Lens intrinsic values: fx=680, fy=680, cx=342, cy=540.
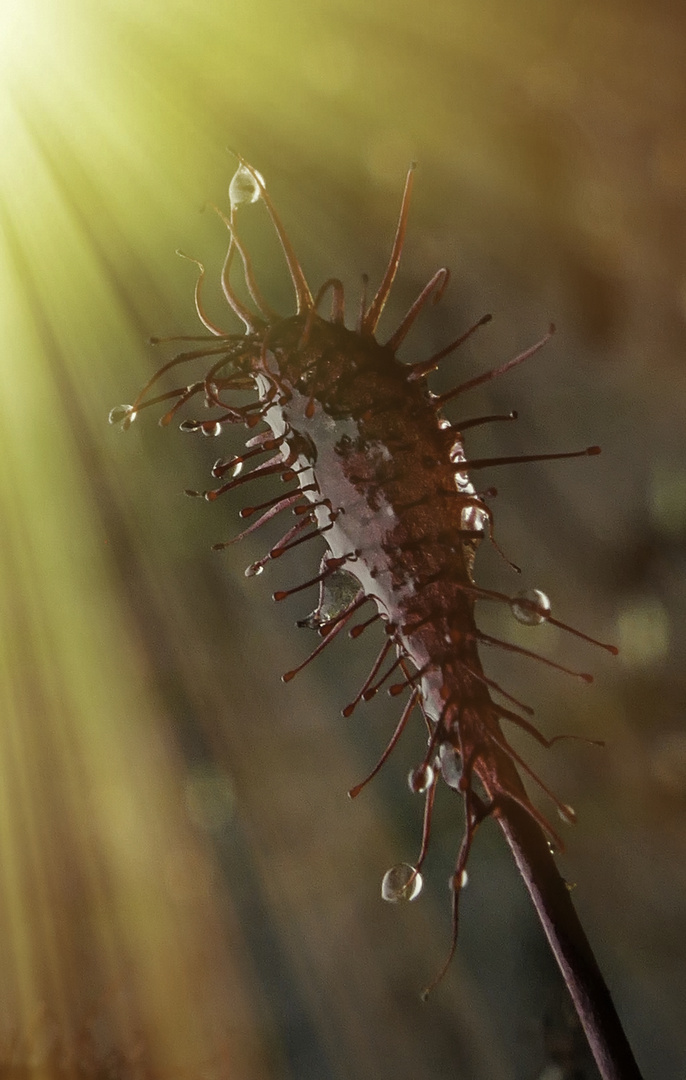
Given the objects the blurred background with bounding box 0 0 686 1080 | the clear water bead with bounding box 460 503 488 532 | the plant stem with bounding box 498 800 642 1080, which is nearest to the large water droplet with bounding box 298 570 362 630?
the clear water bead with bounding box 460 503 488 532

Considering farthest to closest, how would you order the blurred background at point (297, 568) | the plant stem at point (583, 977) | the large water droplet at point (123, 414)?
1. the blurred background at point (297, 568)
2. the large water droplet at point (123, 414)
3. the plant stem at point (583, 977)

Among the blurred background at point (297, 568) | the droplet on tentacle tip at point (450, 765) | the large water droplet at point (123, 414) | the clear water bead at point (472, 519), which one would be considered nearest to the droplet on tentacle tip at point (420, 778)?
the droplet on tentacle tip at point (450, 765)

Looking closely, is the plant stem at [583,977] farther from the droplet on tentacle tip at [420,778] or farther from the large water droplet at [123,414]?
the large water droplet at [123,414]

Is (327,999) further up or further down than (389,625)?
further down

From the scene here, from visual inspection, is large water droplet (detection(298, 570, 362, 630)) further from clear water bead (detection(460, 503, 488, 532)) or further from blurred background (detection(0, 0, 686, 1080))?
blurred background (detection(0, 0, 686, 1080))

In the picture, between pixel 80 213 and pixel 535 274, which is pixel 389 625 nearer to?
pixel 535 274

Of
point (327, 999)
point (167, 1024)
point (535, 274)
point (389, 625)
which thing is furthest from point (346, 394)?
point (167, 1024)

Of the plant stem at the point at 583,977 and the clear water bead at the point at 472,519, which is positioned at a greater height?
the clear water bead at the point at 472,519
